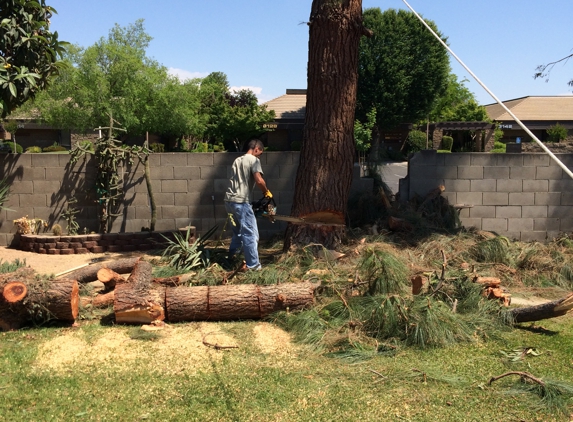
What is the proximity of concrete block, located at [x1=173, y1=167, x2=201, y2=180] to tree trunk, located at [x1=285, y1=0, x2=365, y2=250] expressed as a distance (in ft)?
8.43

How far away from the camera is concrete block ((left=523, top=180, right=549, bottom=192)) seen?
9.68 meters

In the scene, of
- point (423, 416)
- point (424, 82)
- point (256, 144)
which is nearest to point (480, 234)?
point (256, 144)

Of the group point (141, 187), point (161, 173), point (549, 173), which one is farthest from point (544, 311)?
point (141, 187)

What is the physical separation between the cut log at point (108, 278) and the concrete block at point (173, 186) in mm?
3317

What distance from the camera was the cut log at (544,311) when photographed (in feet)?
17.7

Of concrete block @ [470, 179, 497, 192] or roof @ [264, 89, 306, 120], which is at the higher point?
roof @ [264, 89, 306, 120]

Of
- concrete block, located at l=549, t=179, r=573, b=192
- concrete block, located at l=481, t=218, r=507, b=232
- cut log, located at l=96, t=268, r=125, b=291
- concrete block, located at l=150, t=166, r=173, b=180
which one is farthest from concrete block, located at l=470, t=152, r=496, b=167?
cut log, located at l=96, t=268, r=125, b=291

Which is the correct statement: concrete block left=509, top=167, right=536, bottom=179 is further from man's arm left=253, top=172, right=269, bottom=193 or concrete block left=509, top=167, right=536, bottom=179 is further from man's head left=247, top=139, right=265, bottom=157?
man's arm left=253, top=172, right=269, bottom=193

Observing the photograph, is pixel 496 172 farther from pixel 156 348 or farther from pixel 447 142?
pixel 447 142

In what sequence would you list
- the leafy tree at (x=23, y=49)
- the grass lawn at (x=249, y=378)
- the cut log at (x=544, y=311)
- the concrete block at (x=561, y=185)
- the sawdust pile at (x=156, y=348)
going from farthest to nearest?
the concrete block at (x=561, y=185), the leafy tree at (x=23, y=49), the cut log at (x=544, y=311), the sawdust pile at (x=156, y=348), the grass lawn at (x=249, y=378)

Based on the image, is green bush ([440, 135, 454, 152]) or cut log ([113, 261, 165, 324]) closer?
cut log ([113, 261, 165, 324])

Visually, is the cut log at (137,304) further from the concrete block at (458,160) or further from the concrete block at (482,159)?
the concrete block at (482,159)

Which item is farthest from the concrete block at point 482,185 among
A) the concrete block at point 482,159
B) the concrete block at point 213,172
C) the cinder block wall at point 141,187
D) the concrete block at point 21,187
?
the concrete block at point 21,187

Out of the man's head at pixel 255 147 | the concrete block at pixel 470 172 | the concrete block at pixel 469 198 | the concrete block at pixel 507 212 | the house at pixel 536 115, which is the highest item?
the house at pixel 536 115
